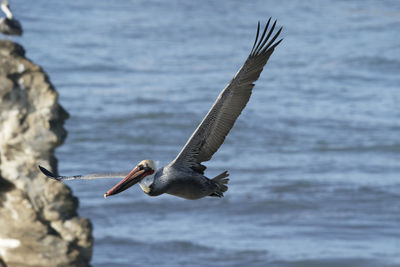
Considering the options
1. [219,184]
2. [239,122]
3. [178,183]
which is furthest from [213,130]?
[239,122]

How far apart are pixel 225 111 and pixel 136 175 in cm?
139

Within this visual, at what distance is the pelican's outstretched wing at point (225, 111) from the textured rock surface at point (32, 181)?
930 cm

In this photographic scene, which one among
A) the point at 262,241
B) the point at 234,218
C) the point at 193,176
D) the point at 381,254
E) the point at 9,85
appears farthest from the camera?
the point at 234,218

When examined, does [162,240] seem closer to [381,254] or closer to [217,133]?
[381,254]

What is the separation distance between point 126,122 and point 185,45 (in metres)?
11.8

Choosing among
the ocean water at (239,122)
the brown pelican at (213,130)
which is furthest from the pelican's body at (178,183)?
the ocean water at (239,122)

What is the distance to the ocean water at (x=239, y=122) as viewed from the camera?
3300 centimetres

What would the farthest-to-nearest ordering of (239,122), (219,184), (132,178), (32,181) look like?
1. (239,122)
2. (32,181)
3. (219,184)
4. (132,178)

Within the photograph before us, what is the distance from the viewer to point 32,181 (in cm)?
1859

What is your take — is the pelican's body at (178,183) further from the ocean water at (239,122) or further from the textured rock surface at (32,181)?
the ocean water at (239,122)

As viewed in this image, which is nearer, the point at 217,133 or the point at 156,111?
the point at 217,133

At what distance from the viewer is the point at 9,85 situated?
1797cm

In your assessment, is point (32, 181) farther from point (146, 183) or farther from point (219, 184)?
point (146, 183)

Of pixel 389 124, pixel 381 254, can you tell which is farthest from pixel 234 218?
pixel 389 124
